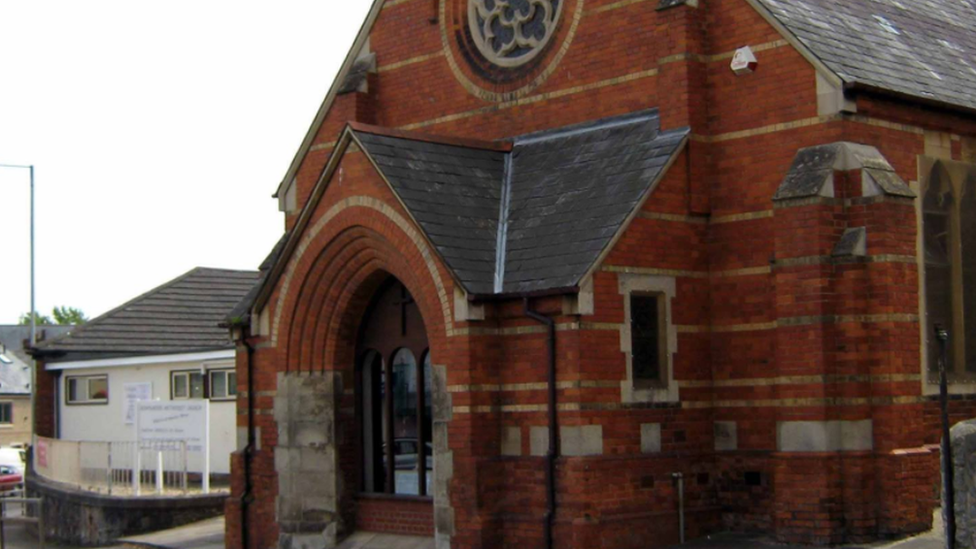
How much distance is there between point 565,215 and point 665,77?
7.65 ft

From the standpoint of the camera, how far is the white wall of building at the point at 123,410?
→ 33.6 meters

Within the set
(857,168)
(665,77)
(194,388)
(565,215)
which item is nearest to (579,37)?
(665,77)

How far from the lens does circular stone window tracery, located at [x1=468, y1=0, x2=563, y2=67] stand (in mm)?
21484

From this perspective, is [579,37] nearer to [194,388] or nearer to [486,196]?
[486,196]

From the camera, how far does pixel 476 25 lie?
22.3 metres

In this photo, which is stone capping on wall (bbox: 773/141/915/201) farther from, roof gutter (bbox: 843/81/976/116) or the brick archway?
the brick archway

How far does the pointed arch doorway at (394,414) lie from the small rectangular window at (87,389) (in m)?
18.1

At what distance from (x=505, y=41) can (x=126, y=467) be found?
1272cm

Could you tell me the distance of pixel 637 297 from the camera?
18.3 m

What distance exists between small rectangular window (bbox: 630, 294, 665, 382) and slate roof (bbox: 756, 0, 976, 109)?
144 inches

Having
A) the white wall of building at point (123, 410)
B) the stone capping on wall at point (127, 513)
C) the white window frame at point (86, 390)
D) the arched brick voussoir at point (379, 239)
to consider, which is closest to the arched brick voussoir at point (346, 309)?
the arched brick voussoir at point (379, 239)

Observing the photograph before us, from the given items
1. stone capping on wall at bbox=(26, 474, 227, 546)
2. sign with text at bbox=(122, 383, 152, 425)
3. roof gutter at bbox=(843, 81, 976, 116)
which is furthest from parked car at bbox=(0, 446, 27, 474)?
roof gutter at bbox=(843, 81, 976, 116)

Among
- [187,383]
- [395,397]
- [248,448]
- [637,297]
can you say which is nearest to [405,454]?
[395,397]

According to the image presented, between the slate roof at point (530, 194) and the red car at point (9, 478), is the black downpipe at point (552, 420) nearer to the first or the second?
the slate roof at point (530, 194)
